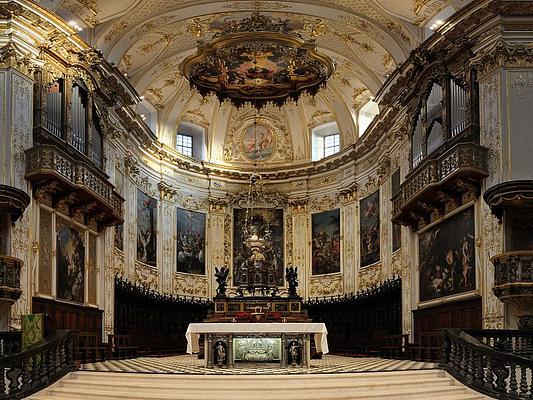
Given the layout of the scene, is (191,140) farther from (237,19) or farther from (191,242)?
(237,19)

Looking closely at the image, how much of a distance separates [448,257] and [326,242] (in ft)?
38.3

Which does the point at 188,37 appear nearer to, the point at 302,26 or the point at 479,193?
the point at 302,26

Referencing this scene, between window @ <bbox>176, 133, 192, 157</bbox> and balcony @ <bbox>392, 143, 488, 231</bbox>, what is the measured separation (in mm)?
12034

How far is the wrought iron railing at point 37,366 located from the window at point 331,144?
19.9 m

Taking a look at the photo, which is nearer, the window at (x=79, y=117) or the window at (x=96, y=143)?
the window at (x=79, y=117)

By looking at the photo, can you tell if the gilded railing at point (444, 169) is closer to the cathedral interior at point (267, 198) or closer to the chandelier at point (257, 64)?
the cathedral interior at point (267, 198)

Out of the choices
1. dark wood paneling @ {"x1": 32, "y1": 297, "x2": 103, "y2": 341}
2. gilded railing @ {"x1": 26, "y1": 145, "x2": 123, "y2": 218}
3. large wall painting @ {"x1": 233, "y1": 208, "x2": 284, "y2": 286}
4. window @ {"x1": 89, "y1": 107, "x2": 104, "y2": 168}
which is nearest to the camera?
gilded railing @ {"x1": 26, "y1": 145, "x2": 123, "y2": 218}

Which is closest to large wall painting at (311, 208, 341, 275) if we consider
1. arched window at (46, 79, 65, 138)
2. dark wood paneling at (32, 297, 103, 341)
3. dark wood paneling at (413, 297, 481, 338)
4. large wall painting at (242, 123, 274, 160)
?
large wall painting at (242, 123, 274, 160)

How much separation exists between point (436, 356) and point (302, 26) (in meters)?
12.2

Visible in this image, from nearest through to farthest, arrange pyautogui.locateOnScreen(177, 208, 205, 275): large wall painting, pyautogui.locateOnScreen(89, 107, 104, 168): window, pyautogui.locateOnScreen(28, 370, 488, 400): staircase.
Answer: pyautogui.locateOnScreen(28, 370, 488, 400): staircase, pyautogui.locateOnScreen(89, 107, 104, 168): window, pyautogui.locateOnScreen(177, 208, 205, 275): large wall painting

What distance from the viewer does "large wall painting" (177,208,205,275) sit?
31.2 meters

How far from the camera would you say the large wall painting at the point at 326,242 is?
3106cm

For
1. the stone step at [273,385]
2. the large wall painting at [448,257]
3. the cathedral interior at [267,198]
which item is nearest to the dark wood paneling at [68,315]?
the cathedral interior at [267,198]

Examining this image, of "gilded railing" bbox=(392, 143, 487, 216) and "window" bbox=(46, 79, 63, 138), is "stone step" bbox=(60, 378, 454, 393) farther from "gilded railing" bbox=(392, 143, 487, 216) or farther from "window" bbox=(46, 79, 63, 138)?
"window" bbox=(46, 79, 63, 138)
